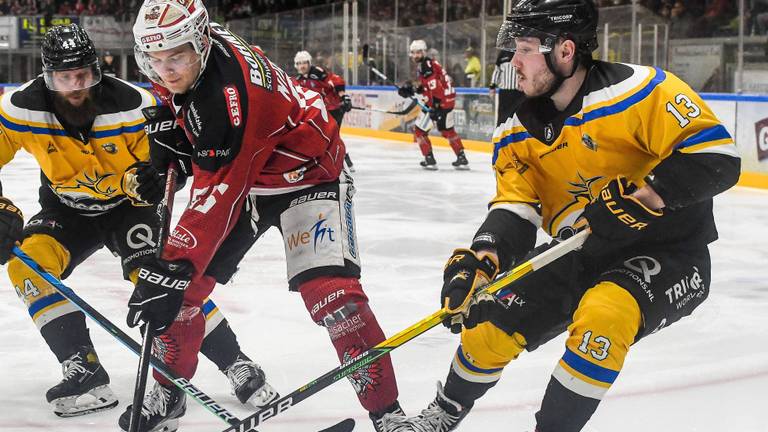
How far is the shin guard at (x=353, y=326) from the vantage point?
2189 mm

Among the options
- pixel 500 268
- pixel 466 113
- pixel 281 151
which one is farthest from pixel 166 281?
pixel 466 113

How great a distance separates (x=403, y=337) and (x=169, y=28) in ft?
2.62

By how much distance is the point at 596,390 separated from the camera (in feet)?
5.98

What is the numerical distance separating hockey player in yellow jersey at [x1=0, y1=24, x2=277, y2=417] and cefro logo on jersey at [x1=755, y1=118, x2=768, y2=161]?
16.4 ft

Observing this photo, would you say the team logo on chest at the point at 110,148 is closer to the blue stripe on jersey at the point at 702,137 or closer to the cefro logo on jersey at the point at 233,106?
the cefro logo on jersey at the point at 233,106

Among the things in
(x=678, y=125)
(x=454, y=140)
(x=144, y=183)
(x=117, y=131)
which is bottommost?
(x=454, y=140)

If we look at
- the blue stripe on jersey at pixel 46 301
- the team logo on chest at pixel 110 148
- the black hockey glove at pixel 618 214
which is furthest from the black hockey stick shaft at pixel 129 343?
the black hockey glove at pixel 618 214

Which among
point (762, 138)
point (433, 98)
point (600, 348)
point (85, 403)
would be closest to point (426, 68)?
point (433, 98)

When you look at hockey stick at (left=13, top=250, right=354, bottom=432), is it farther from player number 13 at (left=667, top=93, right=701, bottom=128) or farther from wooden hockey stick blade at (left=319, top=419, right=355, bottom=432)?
player number 13 at (left=667, top=93, right=701, bottom=128)

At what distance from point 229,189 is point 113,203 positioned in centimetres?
77

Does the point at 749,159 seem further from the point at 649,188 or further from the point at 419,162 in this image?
the point at 649,188

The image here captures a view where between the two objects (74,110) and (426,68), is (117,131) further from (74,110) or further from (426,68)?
(426,68)

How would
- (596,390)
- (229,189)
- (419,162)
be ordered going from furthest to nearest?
(419,162), (229,189), (596,390)

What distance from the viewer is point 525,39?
2.03 meters
